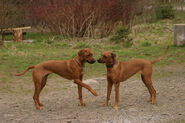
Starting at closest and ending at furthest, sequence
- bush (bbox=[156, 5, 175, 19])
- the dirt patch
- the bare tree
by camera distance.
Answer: the dirt patch, the bare tree, bush (bbox=[156, 5, 175, 19])

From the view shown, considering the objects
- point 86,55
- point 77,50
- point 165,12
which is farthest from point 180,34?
point 165,12

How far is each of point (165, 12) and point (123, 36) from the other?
10260 mm

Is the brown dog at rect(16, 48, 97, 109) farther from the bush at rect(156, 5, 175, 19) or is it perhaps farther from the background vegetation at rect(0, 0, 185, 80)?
the bush at rect(156, 5, 175, 19)

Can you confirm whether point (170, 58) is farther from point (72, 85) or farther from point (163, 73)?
point (72, 85)

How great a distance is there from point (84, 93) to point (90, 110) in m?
1.40

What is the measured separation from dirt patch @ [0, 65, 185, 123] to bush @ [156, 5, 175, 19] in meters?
16.1

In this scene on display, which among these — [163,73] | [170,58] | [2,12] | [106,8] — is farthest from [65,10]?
[163,73]

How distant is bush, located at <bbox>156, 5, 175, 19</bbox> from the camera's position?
23.0 m

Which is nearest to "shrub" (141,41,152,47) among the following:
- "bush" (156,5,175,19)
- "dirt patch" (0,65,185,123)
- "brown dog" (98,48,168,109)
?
"dirt patch" (0,65,185,123)

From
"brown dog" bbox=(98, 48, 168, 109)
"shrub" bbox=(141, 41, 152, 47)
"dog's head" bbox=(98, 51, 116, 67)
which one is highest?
"dog's head" bbox=(98, 51, 116, 67)

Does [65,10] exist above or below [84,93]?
above

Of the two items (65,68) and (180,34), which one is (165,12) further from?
(65,68)

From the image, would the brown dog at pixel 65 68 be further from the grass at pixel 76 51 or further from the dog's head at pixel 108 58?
the grass at pixel 76 51

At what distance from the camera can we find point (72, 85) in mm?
7586
